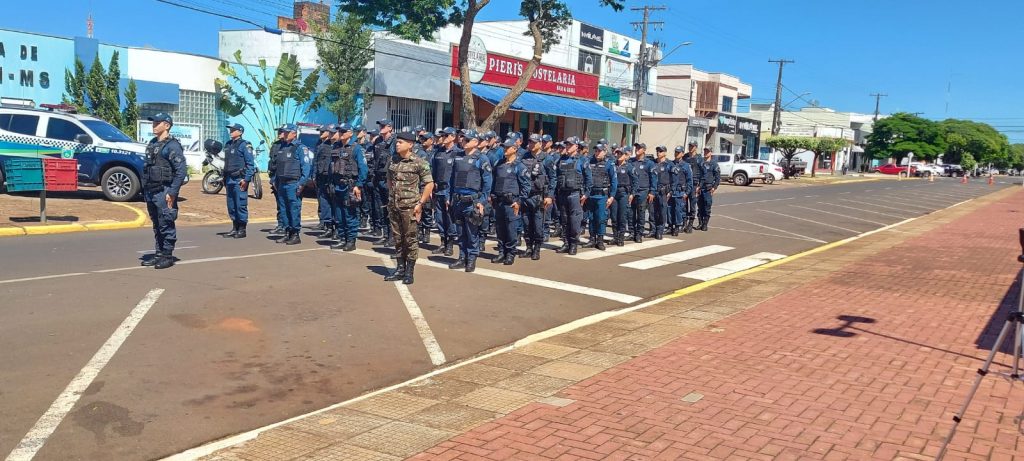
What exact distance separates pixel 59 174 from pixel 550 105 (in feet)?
81.8

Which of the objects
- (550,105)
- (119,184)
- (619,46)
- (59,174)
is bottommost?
(119,184)

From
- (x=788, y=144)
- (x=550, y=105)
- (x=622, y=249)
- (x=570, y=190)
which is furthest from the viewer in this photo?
(x=788, y=144)

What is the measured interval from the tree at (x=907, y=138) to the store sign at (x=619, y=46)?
5382cm

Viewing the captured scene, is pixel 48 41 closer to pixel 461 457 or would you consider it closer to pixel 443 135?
pixel 443 135

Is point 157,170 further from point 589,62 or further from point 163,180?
point 589,62

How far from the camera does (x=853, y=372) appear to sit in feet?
20.9

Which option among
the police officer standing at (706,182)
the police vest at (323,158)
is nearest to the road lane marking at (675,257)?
the police officer standing at (706,182)

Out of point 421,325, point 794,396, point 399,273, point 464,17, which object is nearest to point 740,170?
point 464,17

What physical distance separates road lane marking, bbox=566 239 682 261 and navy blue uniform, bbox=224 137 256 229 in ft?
17.1

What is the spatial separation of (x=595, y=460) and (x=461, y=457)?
0.74 meters

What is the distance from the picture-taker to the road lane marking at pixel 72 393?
4.48m

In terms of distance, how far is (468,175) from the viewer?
1055cm

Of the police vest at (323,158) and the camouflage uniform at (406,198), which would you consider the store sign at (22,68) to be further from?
the camouflage uniform at (406,198)

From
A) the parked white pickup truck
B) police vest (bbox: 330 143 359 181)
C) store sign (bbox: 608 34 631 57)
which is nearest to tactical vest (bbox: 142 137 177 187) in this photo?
police vest (bbox: 330 143 359 181)
